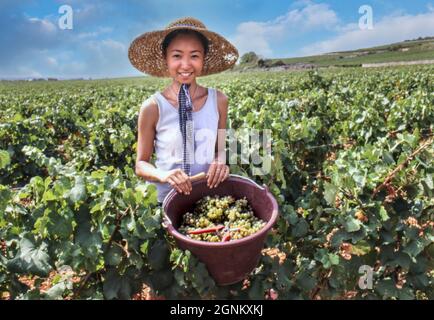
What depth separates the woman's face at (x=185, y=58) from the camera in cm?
213

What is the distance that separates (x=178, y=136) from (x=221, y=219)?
521mm

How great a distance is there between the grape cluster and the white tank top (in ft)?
0.93

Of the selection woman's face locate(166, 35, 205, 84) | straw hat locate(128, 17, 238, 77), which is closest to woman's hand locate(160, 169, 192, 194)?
woman's face locate(166, 35, 205, 84)

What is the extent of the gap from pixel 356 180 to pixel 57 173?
1.87 metres

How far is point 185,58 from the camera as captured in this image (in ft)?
7.02

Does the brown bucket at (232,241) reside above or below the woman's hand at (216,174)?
below

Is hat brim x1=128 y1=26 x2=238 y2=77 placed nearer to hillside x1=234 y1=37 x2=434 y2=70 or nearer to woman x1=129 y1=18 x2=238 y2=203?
woman x1=129 y1=18 x2=238 y2=203

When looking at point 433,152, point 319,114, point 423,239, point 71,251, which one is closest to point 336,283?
point 423,239

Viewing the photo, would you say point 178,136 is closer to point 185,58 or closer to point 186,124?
point 186,124

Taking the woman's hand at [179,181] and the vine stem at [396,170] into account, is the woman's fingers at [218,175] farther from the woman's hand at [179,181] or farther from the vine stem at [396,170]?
the vine stem at [396,170]

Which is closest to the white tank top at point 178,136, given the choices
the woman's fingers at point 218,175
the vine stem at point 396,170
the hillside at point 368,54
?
the woman's fingers at point 218,175

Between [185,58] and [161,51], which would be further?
[161,51]

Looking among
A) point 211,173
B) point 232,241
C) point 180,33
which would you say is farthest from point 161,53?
point 232,241
